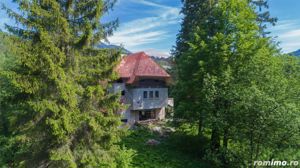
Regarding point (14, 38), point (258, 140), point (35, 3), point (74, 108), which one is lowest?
point (258, 140)

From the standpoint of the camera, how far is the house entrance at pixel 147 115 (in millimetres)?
31625

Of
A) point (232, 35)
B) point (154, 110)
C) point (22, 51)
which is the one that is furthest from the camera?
point (154, 110)

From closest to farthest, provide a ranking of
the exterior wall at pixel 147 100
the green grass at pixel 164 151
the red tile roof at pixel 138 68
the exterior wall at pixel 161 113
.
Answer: the green grass at pixel 164 151 → the red tile roof at pixel 138 68 → the exterior wall at pixel 147 100 → the exterior wall at pixel 161 113

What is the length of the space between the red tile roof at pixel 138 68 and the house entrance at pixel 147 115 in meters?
4.64

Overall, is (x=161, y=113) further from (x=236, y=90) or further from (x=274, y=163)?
(x=274, y=163)

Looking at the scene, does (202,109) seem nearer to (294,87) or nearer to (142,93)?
(294,87)

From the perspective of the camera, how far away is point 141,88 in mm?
30391

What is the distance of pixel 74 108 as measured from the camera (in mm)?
12297

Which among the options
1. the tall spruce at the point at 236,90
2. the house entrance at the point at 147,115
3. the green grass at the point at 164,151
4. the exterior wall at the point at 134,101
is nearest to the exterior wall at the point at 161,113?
the house entrance at the point at 147,115

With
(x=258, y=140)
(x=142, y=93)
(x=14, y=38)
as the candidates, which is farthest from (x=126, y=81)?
(x=14, y=38)

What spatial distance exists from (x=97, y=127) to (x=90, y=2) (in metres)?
6.27

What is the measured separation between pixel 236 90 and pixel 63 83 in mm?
12614

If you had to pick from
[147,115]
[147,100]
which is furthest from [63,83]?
[147,115]

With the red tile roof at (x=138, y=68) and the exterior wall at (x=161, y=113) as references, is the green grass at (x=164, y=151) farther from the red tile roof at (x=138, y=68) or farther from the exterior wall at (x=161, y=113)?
the red tile roof at (x=138, y=68)
